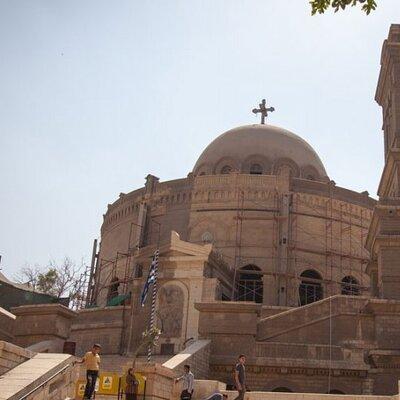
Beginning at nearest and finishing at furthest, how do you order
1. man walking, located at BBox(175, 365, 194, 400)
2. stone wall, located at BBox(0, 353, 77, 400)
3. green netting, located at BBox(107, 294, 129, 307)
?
stone wall, located at BBox(0, 353, 77, 400) < man walking, located at BBox(175, 365, 194, 400) < green netting, located at BBox(107, 294, 129, 307)

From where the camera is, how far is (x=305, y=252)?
36938 mm

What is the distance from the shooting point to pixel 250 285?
36.6 m

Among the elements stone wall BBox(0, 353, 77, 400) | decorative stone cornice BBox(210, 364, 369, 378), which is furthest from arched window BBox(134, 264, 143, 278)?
stone wall BBox(0, 353, 77, 400)

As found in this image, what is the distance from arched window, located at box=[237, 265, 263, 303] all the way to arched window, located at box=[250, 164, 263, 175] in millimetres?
7071

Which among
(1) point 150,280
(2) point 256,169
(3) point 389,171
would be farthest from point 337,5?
(2) point 256,169

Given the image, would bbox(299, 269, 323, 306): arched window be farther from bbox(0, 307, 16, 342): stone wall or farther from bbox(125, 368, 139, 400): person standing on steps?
bbox(125, 368, 139, 400): person standing on steps

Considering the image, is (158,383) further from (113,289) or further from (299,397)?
(113,289)

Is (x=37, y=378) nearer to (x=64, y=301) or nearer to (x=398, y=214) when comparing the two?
(x=398, y=214)

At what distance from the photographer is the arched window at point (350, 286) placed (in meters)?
37.0

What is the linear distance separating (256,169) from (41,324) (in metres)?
18.9

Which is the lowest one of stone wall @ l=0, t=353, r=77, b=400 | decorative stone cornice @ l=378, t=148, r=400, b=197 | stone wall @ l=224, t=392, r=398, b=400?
stone wall @ l=0, t=353, r=77, b=400

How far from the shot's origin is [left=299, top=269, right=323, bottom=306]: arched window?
121 feet

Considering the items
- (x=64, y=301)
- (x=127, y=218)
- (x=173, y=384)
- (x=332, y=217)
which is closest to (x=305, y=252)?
(x=332, y=217)

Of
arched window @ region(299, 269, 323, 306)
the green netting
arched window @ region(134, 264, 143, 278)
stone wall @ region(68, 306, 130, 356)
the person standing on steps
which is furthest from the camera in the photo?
arched window @ region(299, 269, 323, 306)
